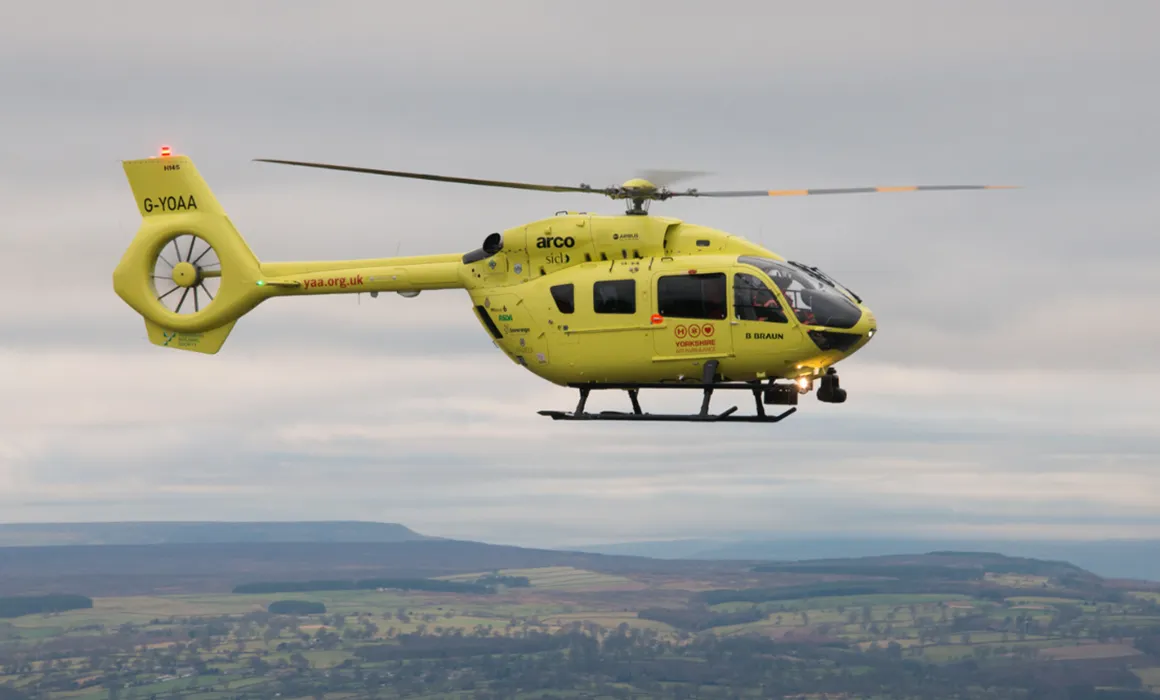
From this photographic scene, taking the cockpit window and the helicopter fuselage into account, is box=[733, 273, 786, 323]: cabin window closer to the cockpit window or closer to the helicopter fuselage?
the helicopter fuselage

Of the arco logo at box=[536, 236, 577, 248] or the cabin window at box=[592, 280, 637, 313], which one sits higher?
the arco logo at box=[536, 236, 577, 248]

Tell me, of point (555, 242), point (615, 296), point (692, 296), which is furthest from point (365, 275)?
point (692, 296)

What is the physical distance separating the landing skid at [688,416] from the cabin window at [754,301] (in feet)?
6.15

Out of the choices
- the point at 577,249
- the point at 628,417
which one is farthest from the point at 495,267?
the point at 628,417

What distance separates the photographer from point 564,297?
54.5 meters

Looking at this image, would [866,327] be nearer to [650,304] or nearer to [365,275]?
[650,304]

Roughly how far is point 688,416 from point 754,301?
409cm

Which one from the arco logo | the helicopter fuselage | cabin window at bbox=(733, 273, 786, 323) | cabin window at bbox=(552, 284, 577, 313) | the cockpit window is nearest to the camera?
the cockpit window

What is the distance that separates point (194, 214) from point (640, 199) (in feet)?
59.4

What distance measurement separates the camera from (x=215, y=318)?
61.9 meters

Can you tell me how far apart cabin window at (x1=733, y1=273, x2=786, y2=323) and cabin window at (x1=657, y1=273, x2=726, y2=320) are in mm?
468

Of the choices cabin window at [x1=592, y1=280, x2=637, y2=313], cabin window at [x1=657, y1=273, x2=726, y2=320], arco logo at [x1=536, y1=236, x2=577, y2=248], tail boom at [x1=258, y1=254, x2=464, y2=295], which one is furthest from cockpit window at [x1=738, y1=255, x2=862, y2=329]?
tail boom at [x1=258, y1=254, x2=464, y2=295]

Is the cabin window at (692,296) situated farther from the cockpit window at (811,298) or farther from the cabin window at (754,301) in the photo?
the cockpit window at (811,298)

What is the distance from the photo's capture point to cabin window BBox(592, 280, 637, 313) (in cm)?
5331
